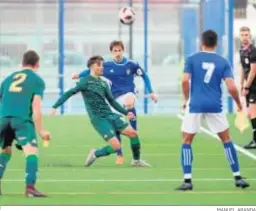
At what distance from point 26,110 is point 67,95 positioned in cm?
277

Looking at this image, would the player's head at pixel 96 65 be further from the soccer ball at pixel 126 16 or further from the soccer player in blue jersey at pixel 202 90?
the soccer ball at pixel 126 16

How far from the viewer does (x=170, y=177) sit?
1350 cm

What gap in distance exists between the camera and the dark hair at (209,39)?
39.3 ft

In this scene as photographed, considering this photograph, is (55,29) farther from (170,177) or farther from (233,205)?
(233,205)

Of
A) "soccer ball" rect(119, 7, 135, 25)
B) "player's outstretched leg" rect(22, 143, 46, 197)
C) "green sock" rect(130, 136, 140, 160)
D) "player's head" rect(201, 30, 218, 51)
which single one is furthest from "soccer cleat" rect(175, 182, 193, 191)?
"soccer ball" rect(119, 7, 135, 25)

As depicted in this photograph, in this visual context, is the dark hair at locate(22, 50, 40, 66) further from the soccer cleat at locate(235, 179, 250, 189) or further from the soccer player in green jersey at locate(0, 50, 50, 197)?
the soccer cleat at locate(235, 179, 250, 189)

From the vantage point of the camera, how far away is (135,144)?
1503 centimetres

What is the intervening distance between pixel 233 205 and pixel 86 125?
13135 mm

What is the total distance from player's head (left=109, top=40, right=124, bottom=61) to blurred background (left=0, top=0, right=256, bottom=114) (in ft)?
45.8

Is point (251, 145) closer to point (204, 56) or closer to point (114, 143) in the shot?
point (114, 143)

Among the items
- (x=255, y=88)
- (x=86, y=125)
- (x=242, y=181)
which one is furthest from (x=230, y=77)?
(x=86, y=125)

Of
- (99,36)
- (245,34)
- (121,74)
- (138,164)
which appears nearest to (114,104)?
(138,164)
